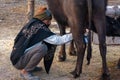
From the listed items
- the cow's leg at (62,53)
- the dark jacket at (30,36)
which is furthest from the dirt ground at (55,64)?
the dark jacket at (30,36)

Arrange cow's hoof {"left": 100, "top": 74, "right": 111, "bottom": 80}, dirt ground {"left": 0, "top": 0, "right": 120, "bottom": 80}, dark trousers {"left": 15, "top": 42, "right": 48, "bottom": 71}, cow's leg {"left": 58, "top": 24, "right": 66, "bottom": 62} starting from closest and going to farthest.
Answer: dark trousers {"left": 15, "top": 42, "right": 48, "bottom": 71}
cow's hoof {"left": 100, "top": 74, "right": 111, "bottom": 80}
dirt ground {"left": 0, "top": 0, "right": 120, "bottom": 80}
cow's leg {"left": 58, "top": 24, "right": 66, "bottom": 62}

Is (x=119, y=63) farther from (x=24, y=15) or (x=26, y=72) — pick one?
(x=24, y=15)

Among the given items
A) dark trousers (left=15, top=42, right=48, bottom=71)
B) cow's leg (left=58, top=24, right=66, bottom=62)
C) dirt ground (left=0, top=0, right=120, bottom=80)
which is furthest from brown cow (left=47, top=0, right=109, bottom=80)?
cow's leg (left=58, top=24, right=66, bottom=62)

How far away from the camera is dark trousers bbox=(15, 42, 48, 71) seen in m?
6.18

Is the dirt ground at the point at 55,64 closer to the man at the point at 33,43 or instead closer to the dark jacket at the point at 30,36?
the man at the point at 33,43

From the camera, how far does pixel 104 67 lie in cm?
625

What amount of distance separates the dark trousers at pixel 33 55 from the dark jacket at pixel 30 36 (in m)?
0.07

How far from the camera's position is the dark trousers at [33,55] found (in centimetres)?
618

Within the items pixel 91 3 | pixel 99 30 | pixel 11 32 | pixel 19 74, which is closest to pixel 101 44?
pixel 99 30

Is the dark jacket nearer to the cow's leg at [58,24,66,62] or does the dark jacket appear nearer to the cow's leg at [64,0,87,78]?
the cow's leg at [64,0,87,78]

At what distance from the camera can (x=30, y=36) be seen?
6.22 metres

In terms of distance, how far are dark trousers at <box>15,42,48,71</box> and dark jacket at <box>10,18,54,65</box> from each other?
0.22ft

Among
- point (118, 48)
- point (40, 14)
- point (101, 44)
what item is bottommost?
point (118, 48)

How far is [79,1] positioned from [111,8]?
218 cm
